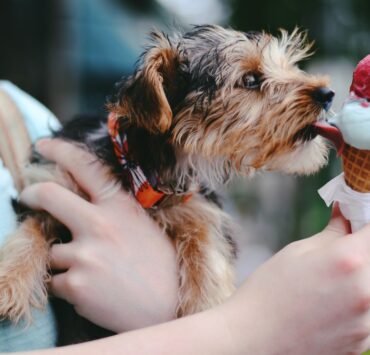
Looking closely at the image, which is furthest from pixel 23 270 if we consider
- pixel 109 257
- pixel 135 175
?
pixel 135 175

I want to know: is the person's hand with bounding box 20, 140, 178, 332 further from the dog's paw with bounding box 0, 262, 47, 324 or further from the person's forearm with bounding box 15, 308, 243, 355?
the person's forearm with bounding box 15, 308, 243, 355

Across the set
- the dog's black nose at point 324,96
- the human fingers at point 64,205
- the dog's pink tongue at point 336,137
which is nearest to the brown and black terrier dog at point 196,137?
the dog's black nose at point 324,96

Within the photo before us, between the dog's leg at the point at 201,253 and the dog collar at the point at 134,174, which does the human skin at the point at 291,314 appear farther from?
the dog collar at the point at 134,174

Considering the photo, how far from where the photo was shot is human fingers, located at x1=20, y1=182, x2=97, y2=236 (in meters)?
1.94

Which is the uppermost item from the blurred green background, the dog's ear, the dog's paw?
the dog's ear

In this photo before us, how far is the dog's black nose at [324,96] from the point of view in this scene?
207 cm

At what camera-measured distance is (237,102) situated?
7.45ft

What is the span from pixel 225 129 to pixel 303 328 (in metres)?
1.18

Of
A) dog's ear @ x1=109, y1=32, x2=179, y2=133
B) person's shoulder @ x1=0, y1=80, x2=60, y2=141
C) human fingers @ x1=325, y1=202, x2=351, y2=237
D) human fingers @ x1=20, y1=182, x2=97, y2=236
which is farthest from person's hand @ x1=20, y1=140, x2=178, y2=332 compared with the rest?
human fingers @ x1=325, y1=202, x2=351, y2=237

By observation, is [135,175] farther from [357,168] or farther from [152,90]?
[357,168]

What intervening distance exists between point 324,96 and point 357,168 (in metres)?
0.81

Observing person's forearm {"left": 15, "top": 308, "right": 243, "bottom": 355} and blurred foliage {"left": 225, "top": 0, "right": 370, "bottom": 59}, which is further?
blurred foliage {"left": 225, "top": 0, "right": 370, "bottom": 59}

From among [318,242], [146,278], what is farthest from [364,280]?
[146,278]

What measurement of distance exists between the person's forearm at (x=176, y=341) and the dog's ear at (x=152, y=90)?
0.94 metres
